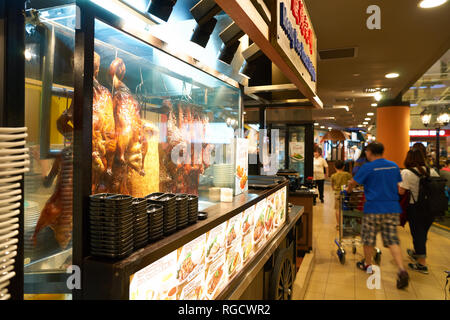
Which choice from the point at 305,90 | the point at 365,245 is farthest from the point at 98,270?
the point at 365,245

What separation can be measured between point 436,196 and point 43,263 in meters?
4.69

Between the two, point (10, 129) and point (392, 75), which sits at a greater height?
point (392, 75)

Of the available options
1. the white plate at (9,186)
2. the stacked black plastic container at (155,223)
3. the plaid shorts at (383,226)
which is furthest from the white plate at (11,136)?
the plaid shorts at (383,226)

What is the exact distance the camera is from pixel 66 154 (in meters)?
1.10

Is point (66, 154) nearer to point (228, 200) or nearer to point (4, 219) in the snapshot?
point (4, 219)

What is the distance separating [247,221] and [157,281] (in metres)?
0.96

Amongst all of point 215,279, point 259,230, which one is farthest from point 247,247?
point 215,279

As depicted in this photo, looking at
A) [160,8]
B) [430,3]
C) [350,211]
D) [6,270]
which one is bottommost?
[350,211]

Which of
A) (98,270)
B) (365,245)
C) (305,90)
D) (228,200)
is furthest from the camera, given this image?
(365,245)

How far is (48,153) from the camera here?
1.14 metres

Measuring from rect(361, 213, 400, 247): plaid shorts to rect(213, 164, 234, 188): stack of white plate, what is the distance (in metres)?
2.61

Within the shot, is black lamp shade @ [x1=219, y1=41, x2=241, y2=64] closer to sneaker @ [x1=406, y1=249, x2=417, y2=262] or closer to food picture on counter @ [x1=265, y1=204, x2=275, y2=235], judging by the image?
food picture on counter @ [x1=265, y1=204, x2=275, y2=235]

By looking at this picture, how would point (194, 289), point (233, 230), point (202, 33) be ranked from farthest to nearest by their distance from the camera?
1. point (233, 230)
2. point (202, 33)
3. point (194, 289)

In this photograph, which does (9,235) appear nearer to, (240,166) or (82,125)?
(82,125)
